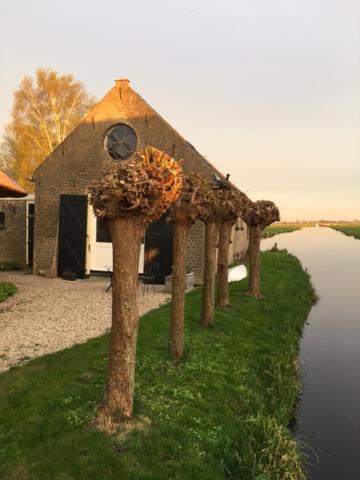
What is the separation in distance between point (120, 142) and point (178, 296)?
31.3ft

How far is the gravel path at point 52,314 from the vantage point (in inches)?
310

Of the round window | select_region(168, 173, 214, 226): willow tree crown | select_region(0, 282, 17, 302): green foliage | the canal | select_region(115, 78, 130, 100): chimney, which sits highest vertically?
select_region(115, 78, 130, 100): chimney

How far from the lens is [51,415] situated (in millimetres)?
5082

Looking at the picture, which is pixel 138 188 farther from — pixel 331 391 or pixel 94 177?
pixel 94 177

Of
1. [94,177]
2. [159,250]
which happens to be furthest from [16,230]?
[159,250]

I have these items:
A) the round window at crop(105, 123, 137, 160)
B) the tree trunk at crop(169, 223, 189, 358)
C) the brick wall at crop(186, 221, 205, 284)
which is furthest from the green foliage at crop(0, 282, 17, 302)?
the tree trunk at crop(169, 223, 189, 358)

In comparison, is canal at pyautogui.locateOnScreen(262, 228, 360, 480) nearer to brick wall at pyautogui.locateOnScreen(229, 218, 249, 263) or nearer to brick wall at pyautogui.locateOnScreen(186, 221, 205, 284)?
brick wall at pyautogui.locateOnScreen(186, 221, 205, 284)

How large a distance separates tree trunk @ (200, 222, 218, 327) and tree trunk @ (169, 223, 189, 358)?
178cm

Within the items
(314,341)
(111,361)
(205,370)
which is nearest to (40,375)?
(111,361)

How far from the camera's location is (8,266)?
17.8 metres

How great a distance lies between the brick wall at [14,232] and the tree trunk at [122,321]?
14754mm

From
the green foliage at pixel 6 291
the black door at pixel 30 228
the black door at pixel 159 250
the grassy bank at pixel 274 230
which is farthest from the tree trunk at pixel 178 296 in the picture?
the grassy bank at pixel 274 230

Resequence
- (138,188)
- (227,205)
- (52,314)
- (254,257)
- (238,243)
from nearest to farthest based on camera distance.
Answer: (138,188) < (227,205) < (52,314) < (254,257) < (238,243)

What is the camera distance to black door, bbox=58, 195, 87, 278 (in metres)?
15.7
